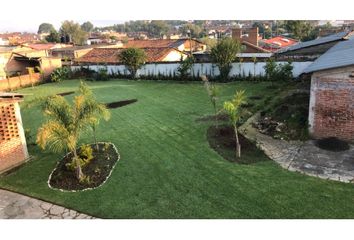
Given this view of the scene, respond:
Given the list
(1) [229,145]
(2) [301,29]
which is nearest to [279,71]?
(1) [229,145]

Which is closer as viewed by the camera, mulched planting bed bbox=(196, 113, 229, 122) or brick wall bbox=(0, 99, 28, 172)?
brick wall bbox=(0, 99, 28, 172)

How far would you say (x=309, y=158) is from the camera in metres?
9.17

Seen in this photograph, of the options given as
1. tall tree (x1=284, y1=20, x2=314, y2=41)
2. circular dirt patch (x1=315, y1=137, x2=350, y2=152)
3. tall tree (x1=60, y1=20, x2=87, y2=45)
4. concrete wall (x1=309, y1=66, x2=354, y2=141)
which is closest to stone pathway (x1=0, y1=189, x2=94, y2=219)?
circular dirt patch (x1=315, y1=137, x2=350, y2=152)

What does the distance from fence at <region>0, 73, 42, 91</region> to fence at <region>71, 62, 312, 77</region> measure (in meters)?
5.02

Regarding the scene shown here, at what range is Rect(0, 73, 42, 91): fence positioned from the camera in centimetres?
2519

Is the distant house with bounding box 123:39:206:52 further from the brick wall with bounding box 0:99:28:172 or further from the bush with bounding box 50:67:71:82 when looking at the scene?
the brick wall with bounding box 0:99:28:172

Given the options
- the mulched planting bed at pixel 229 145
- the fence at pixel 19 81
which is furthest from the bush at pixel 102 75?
the mulched planting bed at pixel 229 145

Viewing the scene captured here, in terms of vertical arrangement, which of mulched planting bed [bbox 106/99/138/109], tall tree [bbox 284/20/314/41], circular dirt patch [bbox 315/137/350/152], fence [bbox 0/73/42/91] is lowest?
circular dirt patch [bbox 315/137/350/152]

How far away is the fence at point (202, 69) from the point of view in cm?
2138

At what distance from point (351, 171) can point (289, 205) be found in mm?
2543

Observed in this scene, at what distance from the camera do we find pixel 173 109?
1549 centimetres

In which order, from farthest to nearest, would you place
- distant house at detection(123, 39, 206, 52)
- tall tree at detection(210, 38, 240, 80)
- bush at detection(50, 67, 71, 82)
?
distant house at detection(123, 39, 206, 52)
bush at detection(50, 67, 71, 82)
tall tree at detection(210, 38, 240, 80)

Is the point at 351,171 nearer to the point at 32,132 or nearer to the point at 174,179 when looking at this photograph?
the point at 174,179

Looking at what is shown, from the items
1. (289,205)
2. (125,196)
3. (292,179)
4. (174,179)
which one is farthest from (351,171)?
(125,196)
